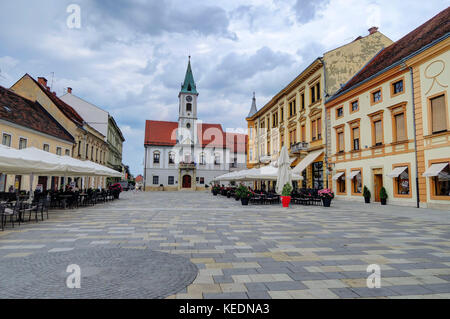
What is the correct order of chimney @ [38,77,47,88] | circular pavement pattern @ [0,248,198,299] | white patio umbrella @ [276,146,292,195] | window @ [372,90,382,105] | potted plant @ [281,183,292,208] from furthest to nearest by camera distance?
1. chimney @ [38,77,47,88]
2. window @ [372,90,382,105]
3. white patio umbrella @ [276,146,292,195]
4. potted plant @ [281,183,292,208]
5. circular pavement pattern @ [0,248,198,299]

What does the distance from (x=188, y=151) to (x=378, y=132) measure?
38926mm

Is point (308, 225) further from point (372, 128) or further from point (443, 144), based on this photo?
point (372, 128)

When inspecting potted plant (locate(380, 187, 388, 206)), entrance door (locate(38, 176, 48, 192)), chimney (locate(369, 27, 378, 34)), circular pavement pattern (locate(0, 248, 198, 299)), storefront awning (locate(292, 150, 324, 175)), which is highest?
chimney (locate(369, 27, 378, 34))

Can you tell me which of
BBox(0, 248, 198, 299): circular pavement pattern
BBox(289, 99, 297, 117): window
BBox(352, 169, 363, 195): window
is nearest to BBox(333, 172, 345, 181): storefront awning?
BBox(352, 169, 363, 195): window

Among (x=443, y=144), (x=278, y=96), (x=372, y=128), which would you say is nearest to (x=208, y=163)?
(x=278, y=96)

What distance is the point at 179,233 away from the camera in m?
7.67

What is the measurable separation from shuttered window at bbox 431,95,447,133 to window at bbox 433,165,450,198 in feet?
7.26

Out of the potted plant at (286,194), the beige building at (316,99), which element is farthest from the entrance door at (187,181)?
the potted plant at (286,194)

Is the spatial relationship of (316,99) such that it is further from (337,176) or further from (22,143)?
(22,143)

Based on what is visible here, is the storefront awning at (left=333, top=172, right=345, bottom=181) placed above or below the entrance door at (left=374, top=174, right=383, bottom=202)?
Answer: above

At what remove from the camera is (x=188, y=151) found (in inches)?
2143

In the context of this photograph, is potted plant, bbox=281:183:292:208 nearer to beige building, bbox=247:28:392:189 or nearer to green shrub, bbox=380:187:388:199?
green shrub, bbox=380:187:388:199

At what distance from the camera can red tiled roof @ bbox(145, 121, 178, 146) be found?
54.3 metres
